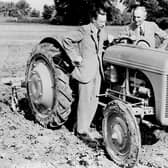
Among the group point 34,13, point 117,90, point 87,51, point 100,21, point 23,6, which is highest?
point 100,21

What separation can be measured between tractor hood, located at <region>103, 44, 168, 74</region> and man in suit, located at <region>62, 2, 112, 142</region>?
0.49ft

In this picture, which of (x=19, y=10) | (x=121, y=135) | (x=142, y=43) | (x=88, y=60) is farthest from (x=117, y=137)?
(x=19, y=10)

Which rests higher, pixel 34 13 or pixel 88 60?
pixel 88 60

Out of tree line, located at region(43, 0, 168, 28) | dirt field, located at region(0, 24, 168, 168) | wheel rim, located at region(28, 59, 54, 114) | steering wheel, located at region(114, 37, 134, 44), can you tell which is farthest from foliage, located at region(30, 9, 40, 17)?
steering wheel, located at region(114, 37, 134, 44)

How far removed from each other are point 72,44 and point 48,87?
2.29ft

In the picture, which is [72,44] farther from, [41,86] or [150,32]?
[150,32]

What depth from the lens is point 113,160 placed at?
4.38 m

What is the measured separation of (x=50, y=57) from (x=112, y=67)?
888 millimetres

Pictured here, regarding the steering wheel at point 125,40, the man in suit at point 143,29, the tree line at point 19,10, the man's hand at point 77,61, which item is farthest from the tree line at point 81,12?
the man's hand at point 77,61

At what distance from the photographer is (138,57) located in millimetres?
4395

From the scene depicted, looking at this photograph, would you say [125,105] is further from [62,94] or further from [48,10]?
[48,10]

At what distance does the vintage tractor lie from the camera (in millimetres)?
4148

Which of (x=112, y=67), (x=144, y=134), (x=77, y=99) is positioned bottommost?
(x=144, y=134)

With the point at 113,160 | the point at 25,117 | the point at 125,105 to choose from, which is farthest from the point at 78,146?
the point at 25,117
